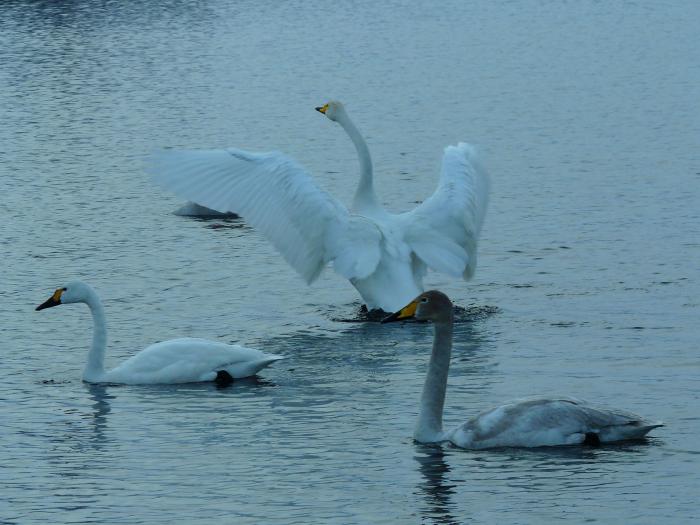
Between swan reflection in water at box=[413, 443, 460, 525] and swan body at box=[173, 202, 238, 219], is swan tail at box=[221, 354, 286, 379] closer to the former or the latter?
swan reflection in water at box=[413, 443, 460, 525]

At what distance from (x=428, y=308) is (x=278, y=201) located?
4.23m

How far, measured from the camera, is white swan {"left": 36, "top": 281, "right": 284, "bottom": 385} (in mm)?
13344

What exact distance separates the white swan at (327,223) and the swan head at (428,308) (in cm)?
352

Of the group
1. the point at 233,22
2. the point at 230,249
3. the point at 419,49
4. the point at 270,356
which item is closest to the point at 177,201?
the point at 230,249

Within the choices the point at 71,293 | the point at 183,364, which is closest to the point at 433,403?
the point at 183,364

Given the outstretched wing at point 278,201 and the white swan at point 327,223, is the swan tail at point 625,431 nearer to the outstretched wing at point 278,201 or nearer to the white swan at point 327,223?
the white swan at point 327,223

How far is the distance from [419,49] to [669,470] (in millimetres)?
30516

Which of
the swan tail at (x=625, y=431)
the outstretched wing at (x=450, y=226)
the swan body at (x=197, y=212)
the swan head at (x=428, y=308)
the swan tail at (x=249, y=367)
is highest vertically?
the swan body at (x=197, y=212)

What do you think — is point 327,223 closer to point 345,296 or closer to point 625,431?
point 345,296

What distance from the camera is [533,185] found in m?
22.8

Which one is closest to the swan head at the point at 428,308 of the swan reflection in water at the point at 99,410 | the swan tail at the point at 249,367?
the swan tail at the point at 249,367

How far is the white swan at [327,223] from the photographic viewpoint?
15.4 meters

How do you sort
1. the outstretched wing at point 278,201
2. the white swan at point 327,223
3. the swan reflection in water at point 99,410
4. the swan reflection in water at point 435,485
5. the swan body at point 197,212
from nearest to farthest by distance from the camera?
the swan reflection in water at point 435,485
the swan reflection in water at point 99,410
the white swan at point 327,223
the outstretched wing at point 278,201
the swan body at point 197,212

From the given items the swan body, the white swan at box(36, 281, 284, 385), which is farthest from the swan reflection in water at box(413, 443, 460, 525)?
the swan body
